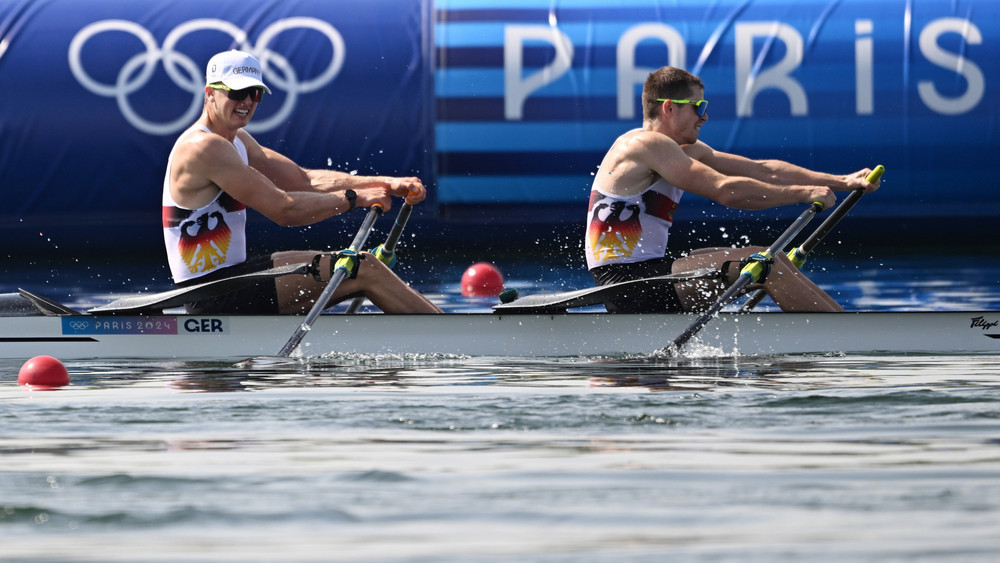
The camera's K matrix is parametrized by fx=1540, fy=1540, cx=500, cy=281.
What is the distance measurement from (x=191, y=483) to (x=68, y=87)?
298 inches

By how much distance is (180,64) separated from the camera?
1083cm

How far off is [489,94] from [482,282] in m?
1.30

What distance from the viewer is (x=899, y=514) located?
11.5ft

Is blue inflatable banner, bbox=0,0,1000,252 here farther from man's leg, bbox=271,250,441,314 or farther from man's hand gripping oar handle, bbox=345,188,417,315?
man's leg, bbox=271,250,441,314

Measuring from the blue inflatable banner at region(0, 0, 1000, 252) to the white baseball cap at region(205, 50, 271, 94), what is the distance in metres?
3.22

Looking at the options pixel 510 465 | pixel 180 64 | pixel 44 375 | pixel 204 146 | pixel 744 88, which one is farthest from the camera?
pixel 180 64

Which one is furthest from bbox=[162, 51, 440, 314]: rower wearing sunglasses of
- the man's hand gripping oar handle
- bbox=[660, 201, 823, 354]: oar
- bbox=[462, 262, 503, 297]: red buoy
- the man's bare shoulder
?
bbox=[462, 262, 503, 297]: red buoy

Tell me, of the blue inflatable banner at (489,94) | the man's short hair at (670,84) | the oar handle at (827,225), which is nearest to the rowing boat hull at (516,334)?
the oar handle at (827,225)

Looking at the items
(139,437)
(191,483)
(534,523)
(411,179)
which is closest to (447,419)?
(139,437)

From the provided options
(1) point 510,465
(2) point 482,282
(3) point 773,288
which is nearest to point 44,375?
(1) point 510,465

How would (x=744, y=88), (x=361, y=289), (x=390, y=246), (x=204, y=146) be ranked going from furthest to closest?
(x=744, y=88)
(x=390, y=246)
(x=361, y=289)
(x=204, y=146)

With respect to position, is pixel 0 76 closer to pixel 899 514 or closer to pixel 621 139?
pixel 621 139

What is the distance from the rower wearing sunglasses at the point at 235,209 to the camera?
745 centimetres

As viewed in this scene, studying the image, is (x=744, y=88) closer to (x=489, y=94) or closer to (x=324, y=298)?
(x=489, y=94)
